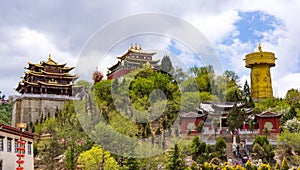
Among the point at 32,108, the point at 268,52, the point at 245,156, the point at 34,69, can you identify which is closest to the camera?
the point at 245,156

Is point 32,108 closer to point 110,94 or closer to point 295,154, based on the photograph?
point 110,94

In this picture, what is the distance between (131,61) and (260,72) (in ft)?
40.7

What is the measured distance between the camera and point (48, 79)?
Result: 120 ft

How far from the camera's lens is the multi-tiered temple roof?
35.4 metres

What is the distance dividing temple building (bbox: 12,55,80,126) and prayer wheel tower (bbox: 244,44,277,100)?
16182 millimetres

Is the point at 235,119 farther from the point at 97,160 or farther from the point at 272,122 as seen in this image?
the point at 97,160

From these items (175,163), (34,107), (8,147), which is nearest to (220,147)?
(175,163)

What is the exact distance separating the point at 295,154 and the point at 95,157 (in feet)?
33.1

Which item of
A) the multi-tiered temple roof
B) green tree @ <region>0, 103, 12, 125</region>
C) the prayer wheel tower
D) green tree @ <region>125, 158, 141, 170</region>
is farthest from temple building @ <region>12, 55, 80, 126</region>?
the prayer wheel tower

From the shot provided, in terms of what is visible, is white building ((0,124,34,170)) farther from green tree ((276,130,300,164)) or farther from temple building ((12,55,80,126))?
temple building ((12,55,80,126))

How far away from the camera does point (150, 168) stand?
1956cm

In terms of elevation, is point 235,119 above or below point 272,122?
above

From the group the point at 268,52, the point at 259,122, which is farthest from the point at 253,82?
the point at 259,122

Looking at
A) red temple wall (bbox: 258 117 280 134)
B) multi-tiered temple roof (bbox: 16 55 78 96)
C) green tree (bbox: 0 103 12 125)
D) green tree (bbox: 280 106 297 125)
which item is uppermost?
multi-tiered temple roof (bbox: 16 55 78 96)
